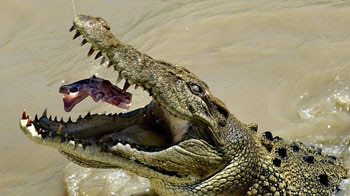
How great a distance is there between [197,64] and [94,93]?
2735 mm

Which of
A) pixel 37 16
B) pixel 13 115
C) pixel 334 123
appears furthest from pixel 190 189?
pixel 37 16

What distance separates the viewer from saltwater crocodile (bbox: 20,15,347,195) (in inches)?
138

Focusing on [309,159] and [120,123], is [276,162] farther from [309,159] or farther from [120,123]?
[120,123]

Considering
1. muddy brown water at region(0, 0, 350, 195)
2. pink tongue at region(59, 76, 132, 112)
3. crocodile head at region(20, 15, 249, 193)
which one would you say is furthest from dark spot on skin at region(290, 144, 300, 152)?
pink tongue at region(59, 76, 132, 112)

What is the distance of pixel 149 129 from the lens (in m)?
4.10

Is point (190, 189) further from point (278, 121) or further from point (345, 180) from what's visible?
point (278, 121)

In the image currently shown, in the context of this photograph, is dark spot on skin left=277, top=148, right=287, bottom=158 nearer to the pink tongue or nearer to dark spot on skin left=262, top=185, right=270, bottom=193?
dark spot on skin left=262, top=185, right=270, bottom=193

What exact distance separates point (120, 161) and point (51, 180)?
171 cm

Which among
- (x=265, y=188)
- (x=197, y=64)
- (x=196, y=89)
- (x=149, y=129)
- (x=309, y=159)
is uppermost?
(x=196, y=89)

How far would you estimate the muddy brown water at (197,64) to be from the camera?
5.32 m

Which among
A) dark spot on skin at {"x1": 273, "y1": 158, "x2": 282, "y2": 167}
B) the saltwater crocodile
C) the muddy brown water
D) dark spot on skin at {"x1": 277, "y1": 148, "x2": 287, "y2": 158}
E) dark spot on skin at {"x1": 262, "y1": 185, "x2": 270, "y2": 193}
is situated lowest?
the muddy brown water

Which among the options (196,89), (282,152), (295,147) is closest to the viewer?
(196,89)

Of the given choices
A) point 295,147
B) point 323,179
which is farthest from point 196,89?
point 323,179

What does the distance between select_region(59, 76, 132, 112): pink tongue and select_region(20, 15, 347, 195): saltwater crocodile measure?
0.46ft
